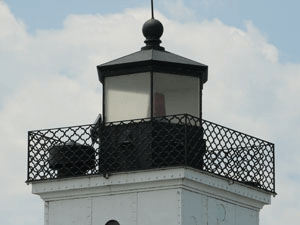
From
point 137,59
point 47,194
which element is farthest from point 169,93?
point 47,194

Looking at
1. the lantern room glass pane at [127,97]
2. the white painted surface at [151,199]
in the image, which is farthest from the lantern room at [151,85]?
the white painted surface at [151,199]

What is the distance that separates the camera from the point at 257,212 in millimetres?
33000

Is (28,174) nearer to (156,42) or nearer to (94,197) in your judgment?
(94,197)

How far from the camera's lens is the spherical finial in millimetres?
32562

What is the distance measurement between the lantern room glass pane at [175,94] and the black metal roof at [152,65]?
140 millimetres

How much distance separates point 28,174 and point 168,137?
304cm

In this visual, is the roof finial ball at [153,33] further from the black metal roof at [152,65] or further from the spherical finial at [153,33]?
the black metal roof at [152,65]

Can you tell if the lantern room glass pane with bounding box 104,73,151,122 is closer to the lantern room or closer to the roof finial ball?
the lantern room

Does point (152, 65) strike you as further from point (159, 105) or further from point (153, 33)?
point (153, 33)

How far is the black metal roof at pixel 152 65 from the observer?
31812mm

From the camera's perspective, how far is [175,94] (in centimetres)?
3200

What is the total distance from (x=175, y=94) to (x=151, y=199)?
225 cm

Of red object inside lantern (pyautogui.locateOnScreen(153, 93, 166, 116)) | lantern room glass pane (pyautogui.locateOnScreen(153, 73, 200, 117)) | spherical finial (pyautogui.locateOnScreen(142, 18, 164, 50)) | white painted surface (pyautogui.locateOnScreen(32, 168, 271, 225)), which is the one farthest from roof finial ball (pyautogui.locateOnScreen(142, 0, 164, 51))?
white painted surface (pyautogui.locateOnScreen(32, 168, 271, 225))

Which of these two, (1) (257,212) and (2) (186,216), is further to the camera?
(1) (257,212)
